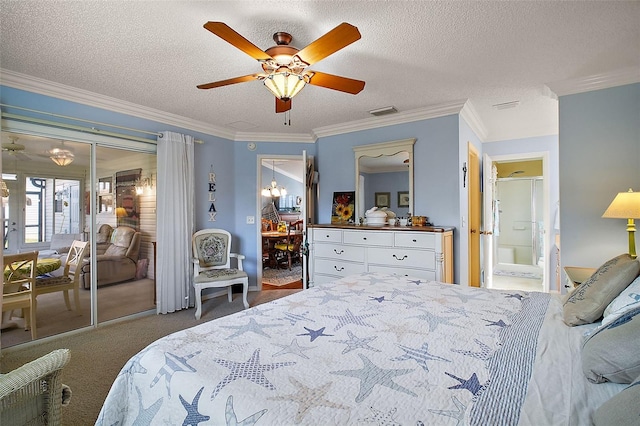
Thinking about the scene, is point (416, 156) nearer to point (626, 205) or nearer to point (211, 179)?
point (626, 205)

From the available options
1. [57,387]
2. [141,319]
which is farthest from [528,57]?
[141,319]

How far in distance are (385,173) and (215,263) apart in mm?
2543

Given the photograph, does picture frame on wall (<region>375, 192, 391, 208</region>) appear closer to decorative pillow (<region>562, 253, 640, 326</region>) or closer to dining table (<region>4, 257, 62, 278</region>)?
decorative pillow (<region>562, 253, 640, 326</region>)

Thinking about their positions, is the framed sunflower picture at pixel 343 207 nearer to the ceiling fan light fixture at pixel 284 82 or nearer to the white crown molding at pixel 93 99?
the white crown molding at pixel 93 99

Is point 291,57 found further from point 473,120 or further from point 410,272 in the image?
point 473,120

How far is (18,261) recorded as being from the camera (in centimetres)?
274

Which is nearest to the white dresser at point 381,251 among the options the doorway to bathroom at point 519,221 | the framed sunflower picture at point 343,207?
the framed sunflower picture at point 343,207

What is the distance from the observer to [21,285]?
2.78 m

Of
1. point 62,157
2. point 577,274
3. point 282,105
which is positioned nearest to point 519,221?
point 577,274

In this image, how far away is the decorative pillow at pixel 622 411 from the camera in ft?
2.12

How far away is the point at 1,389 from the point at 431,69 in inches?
126

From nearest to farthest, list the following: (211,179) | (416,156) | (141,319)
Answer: (141,319), (416,156), (211,179)

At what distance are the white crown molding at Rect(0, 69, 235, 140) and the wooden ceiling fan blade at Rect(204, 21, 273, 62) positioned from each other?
7.45 ft

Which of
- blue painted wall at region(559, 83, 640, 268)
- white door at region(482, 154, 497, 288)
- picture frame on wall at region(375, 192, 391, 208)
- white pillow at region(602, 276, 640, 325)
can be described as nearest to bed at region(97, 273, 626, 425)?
white pillow at region(602, 276, 640, 325)
